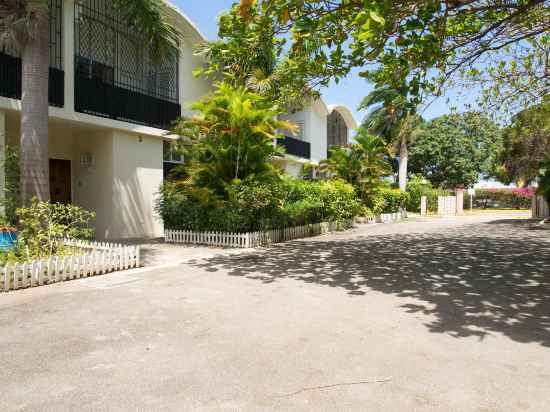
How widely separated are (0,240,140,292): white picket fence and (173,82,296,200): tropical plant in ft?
15.6

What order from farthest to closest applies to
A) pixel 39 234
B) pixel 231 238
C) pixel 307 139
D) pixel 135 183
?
1. pixel 307 139
2. pixel 135 183
3. pixel 231 238
4. pixel 39 234

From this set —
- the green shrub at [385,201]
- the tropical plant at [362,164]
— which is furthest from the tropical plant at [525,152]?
the tropical plant at [362,164]

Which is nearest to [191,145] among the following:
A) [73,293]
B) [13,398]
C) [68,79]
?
[68,79]

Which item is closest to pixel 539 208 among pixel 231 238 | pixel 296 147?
pixel 296 147

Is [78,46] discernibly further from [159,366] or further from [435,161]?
[435,161]

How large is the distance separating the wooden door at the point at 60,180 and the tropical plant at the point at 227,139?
14.4ft

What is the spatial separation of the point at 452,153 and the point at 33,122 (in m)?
41.8

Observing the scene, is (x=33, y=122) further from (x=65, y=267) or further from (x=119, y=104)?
(x=119, y=104)

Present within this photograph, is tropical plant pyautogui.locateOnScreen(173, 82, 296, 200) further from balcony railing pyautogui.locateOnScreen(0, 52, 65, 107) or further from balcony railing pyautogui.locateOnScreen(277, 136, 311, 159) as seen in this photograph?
balcony railing pyautogui.locateOnScreen(277, 136, 311, 159)

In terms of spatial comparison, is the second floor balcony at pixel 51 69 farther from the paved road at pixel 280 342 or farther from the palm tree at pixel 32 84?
the paved road at pixel 280 342

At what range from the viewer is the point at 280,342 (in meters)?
4.55

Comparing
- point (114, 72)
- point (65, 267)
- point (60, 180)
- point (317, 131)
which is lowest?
point (65, 267)

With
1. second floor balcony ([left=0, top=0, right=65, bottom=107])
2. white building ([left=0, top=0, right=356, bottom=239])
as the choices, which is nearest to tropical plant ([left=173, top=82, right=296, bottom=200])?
white building ([left=0, top=0, right=356, bottom=239])

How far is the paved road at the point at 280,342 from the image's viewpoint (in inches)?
131
